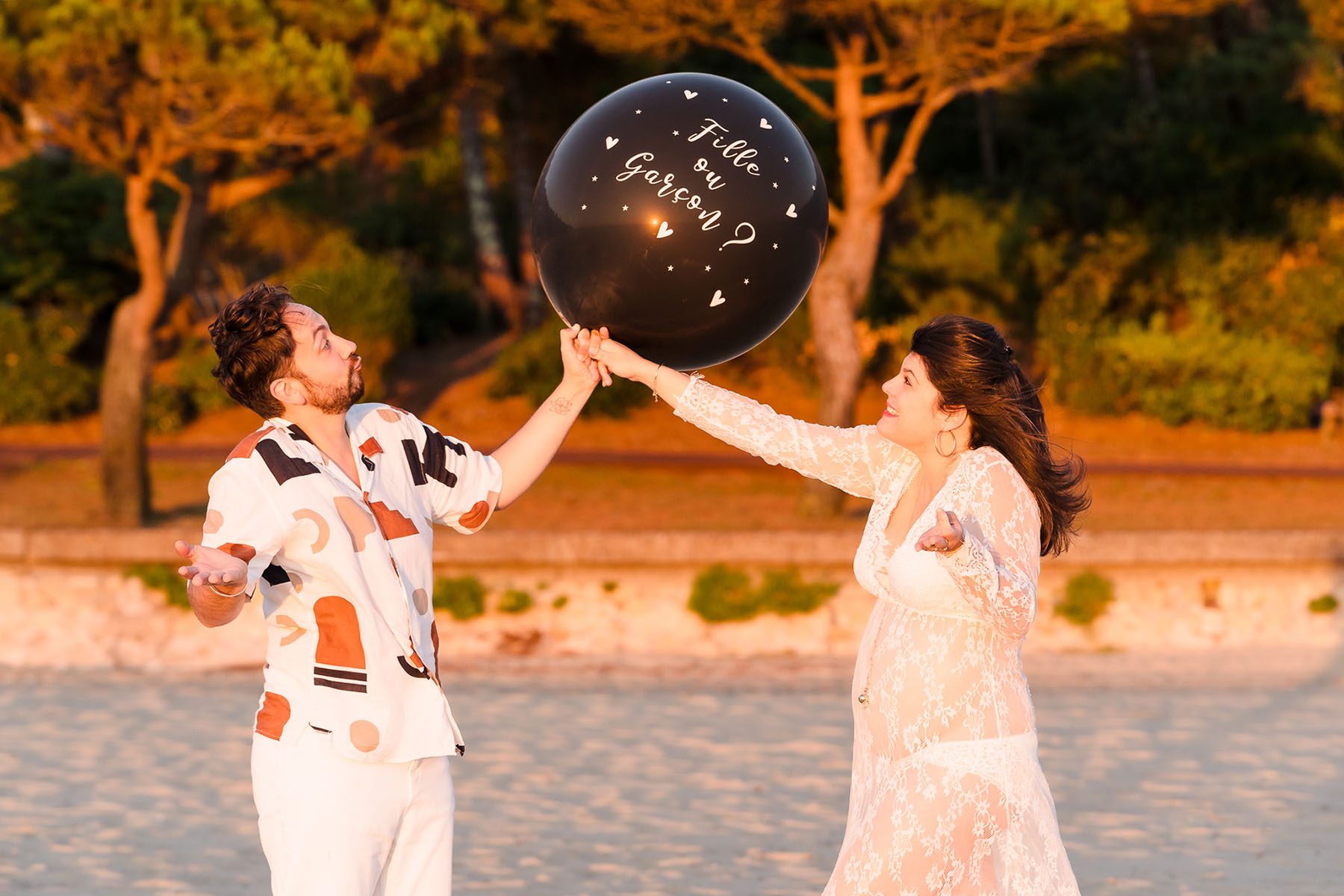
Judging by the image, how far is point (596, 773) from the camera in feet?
22.2

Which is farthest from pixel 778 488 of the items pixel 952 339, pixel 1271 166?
pixel 952 339

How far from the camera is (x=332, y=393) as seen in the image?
9.78 ft

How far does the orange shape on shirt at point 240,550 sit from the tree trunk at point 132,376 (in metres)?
8.61

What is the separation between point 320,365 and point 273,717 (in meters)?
0.65

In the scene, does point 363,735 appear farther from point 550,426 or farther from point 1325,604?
point 1325,604

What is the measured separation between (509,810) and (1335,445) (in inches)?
438

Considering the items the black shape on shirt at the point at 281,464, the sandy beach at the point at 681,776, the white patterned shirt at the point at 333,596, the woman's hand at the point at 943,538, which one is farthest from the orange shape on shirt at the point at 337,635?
the sandy beach at the point at 681,776

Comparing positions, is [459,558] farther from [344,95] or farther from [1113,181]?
[1113,181]

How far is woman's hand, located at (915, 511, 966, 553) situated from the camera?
2852mm

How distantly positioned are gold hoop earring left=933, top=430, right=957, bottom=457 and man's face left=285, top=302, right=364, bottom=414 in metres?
1.16

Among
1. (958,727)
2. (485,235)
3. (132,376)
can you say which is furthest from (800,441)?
(485,235)

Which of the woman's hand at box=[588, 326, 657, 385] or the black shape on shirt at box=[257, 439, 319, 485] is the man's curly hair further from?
the woman's hand at box=[588, 326, 657, 385]

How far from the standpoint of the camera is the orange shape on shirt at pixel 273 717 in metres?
2.82

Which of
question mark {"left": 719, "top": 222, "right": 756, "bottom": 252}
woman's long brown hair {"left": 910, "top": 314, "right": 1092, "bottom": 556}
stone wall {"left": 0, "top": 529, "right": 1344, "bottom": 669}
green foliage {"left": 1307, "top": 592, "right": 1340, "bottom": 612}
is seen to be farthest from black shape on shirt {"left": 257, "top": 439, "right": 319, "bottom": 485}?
green foliage {"left": 1307, "top": 592, "right": 1340, "bottom": 612}
